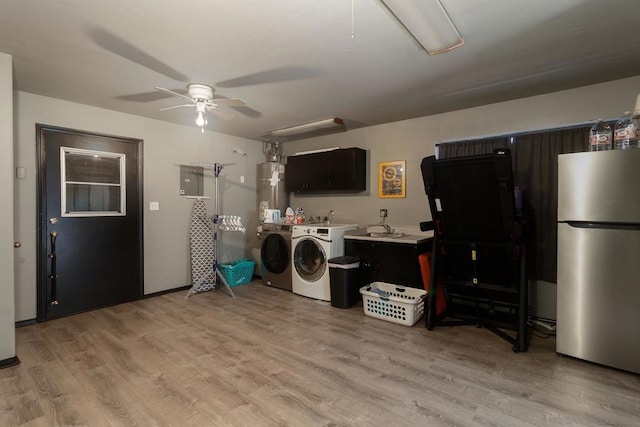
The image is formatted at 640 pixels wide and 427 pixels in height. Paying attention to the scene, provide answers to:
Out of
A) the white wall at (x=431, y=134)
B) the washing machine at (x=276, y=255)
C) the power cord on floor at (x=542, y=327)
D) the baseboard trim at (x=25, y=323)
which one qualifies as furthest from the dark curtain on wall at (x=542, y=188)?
the baseboard trim at (x=25, y=323)

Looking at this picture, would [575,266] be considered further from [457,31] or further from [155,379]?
[155,379]

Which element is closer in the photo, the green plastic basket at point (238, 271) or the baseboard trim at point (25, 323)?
the baseboard trim at point (25, 323)

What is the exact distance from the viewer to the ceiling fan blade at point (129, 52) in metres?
2.08

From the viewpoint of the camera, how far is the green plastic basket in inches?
182

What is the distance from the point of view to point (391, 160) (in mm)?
4258

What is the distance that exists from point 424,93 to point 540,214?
5.81 feet

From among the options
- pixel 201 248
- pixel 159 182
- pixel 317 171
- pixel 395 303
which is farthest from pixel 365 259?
pixel 159 182

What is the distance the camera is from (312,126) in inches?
166

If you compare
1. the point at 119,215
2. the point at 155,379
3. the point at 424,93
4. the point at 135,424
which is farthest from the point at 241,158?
the point at 135,424

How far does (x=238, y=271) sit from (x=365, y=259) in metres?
2.07

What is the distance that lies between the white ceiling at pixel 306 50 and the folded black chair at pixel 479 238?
2.73 feet

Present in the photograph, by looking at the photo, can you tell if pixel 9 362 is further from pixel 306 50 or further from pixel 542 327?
pixel 542 327

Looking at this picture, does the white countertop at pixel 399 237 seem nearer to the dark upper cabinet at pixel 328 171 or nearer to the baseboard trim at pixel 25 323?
the dark upper cabinet at pixel 328 171

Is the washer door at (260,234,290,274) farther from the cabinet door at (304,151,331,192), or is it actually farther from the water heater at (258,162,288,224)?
the cabinet door at (304,151,331,192)
